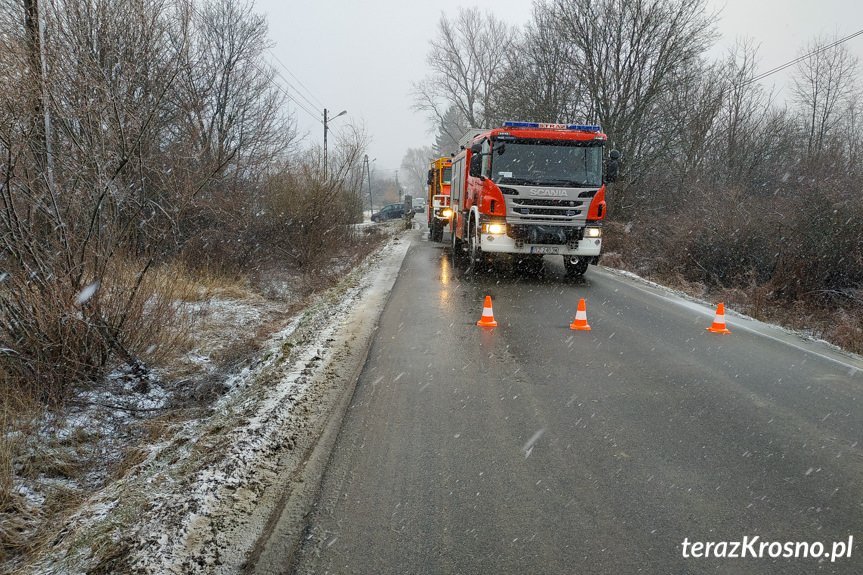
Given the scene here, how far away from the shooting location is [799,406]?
486 cm

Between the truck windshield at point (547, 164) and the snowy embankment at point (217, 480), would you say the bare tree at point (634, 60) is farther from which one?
the snowy embankment at point (217, 480)

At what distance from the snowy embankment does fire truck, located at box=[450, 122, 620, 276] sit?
236 inches

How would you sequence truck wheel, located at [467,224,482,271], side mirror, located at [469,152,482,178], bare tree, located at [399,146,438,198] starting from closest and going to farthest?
side mirror, located at [469,152,482,178]
truck wheel, located at [467,224,482,271]
bare tree, located at [399,146,438,198]

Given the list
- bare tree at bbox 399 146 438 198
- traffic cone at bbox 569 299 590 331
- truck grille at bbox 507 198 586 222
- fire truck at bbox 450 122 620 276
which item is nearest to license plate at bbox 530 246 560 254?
fire truck at bbox 450 122 620 276

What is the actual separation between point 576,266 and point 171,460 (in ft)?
33.9

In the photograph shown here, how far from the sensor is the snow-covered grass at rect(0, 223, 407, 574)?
9.13ft

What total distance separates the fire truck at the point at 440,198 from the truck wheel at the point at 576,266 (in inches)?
342

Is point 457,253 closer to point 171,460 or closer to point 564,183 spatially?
point 564,183

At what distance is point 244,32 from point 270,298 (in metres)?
16.5

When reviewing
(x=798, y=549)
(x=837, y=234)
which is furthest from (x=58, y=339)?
(x=837, y=234)

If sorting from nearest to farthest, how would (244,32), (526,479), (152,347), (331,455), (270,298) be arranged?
(526,479), (331,455), (152,347), (270,298), (244,32)

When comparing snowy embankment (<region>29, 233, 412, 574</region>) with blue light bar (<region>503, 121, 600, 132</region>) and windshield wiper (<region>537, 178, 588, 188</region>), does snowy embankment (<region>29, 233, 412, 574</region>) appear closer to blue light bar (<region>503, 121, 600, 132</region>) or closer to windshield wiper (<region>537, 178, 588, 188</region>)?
windshield wiper (<region>537, 178, 588, 188</region>)

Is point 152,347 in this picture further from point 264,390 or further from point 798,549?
point 798,549

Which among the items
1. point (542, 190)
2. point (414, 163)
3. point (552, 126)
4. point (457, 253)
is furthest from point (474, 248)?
point (414, 163)
